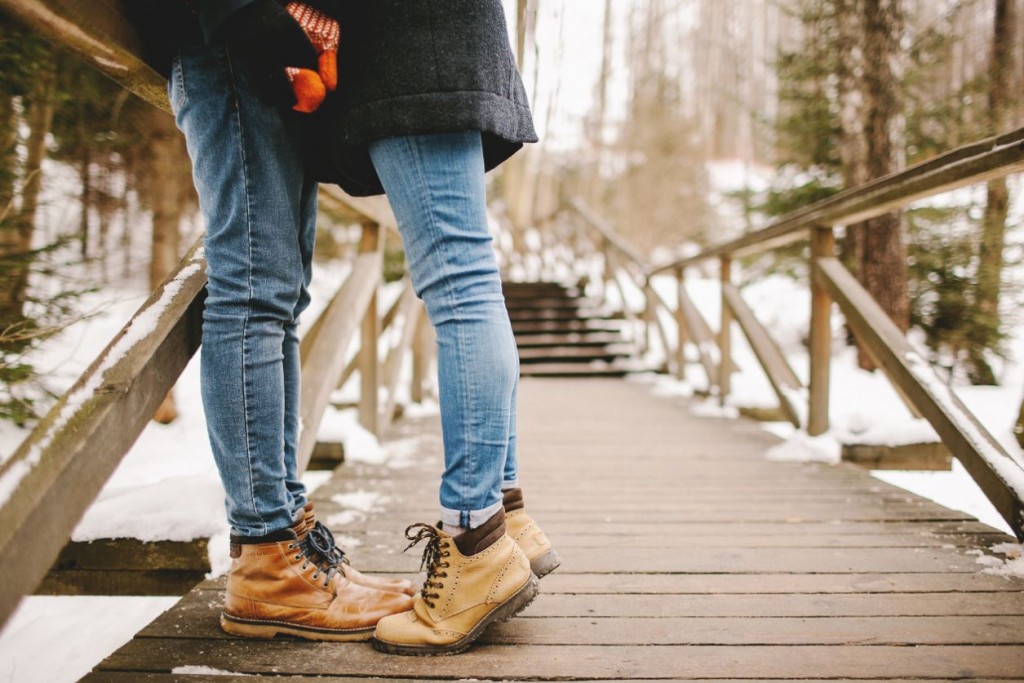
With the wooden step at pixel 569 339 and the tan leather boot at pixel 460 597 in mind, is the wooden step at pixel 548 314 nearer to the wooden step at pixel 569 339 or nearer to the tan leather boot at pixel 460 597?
the wooden step at pixel 569 339

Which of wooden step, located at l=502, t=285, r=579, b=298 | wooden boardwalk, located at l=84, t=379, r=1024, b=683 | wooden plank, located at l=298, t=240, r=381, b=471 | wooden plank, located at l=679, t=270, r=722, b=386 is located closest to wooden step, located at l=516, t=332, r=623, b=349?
wooden step, located at l=502, t=285, r=579, b=298

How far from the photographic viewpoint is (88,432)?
31.7 inches

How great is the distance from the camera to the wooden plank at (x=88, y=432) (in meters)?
0.68

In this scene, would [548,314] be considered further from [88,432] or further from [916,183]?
[88,432]

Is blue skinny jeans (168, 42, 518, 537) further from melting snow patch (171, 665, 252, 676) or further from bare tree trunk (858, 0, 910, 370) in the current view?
bare tree trunk (858, 0, 910, 370)

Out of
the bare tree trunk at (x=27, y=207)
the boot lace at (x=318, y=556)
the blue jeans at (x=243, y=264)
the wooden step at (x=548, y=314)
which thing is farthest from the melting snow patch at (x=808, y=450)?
the wooden step at (x=548, y=314)

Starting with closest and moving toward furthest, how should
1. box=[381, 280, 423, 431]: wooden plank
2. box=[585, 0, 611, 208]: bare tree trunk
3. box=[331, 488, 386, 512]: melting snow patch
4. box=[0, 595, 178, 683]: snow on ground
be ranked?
box=[0, 595, 178, 683]: snow on ground < box=[331, 488, 386, 512]: melting snow patch < box=[381, 280, 423, 431]: wooden plank < box=[585, 0, 611, 208]: bare tree trunk

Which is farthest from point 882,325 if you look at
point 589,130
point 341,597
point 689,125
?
point 589,130

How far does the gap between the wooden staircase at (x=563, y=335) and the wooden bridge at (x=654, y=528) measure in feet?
10.5

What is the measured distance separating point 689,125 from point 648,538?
51.3 ft

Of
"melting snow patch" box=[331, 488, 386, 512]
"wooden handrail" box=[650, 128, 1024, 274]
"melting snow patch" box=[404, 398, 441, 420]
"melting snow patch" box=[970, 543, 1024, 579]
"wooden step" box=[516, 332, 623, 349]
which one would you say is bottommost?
"melting snow patch" box=[404, 398, 441, 420]

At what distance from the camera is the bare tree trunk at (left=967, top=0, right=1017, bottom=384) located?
3949mm

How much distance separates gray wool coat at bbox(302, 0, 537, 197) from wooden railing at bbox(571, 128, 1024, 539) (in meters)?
1.21

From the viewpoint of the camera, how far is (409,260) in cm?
102
